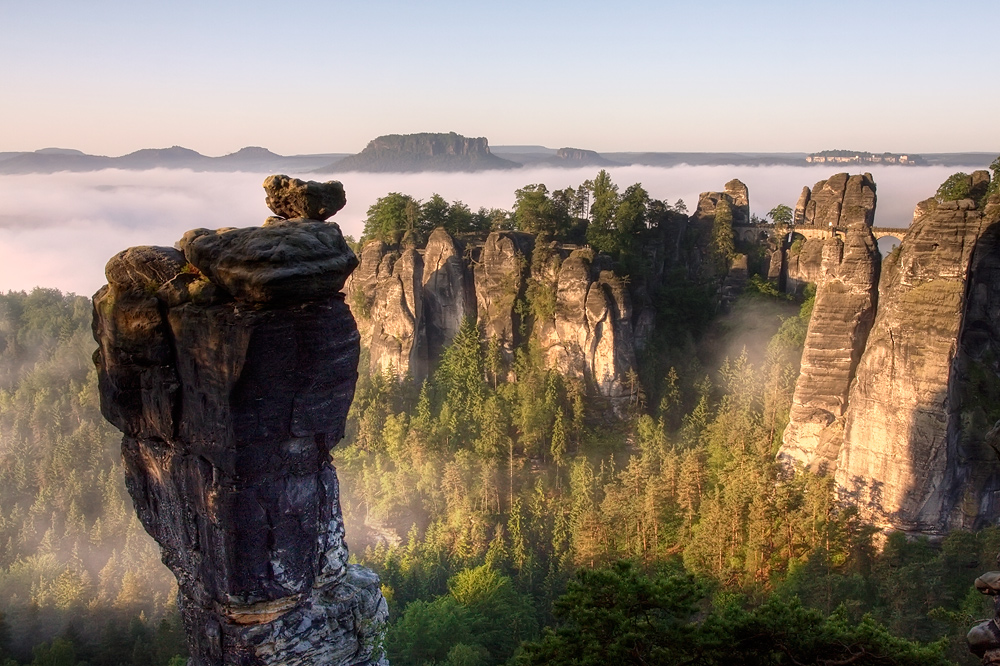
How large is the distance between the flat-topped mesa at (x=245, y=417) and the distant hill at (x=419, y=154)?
318 feet

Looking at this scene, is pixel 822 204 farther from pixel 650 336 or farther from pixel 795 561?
pixel 795 561

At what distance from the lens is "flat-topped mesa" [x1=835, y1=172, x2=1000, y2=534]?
24.5 meters

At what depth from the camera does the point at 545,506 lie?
3484cm

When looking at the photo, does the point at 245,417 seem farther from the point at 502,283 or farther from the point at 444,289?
the point at 444,289

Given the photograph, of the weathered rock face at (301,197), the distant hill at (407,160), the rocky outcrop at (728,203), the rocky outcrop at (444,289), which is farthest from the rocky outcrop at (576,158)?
the weathered rock face at (301,197)

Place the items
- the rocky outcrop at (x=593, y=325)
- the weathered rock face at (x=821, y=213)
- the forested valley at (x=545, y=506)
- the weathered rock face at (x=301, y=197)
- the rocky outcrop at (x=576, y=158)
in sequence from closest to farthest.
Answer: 1. the weathered rock face at (x=301, y=197)
2. the forested valley at (x=545, y=506)
3. the rocky outcrop at (x=593, y=325)
4. the weathered rock face at (x=821, y=213)
5. the rocky outcrop at (x=576, y=158)

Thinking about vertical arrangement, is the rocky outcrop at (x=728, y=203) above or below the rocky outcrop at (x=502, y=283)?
above

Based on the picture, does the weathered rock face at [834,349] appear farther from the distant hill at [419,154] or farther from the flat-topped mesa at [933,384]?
the distant hill at [419,154]

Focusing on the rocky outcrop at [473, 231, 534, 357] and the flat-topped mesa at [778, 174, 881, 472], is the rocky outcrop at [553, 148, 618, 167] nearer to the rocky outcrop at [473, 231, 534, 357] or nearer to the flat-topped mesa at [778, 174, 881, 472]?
the rocky outcrop at [473, 231, 534, 357]

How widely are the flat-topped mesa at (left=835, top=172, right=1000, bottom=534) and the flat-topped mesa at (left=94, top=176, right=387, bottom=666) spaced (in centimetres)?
1867

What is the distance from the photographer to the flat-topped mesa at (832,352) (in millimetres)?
27094

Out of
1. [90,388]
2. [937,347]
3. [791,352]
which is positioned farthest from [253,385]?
[90,388]

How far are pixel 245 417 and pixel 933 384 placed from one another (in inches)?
859

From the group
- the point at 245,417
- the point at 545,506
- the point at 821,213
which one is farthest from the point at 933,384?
the point at 821,213
